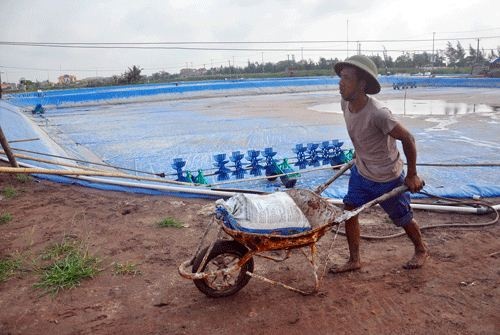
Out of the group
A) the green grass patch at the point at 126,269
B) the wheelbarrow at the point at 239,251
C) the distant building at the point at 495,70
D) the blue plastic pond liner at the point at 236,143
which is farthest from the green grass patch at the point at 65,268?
the distant building at the point at 495,70

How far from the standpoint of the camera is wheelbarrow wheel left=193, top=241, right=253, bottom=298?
287 cm

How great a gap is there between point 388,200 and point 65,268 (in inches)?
106

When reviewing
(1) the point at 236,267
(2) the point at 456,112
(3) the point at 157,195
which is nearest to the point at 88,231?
(3) the point at 157,195

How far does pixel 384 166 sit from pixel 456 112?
1317 cm

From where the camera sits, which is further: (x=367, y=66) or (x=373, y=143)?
(x=373, y=143)

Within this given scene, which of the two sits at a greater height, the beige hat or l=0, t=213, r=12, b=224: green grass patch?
the beige hat

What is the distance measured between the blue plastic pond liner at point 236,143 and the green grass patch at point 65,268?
193 cm

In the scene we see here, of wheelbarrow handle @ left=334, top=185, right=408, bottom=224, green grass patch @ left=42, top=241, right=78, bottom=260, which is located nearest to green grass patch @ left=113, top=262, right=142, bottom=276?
green grass patch @ left=42, top=241, right=78, bottom=260

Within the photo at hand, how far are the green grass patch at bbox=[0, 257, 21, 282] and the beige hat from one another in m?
3.16

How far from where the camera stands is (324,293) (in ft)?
10.1

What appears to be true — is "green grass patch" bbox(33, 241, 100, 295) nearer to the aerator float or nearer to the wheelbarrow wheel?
the wheelbarrow wheel

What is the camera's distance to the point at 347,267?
11.1 ft

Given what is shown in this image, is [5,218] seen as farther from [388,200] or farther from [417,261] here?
[417,261]

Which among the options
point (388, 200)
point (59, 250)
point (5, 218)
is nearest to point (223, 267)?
point (388, 200)
